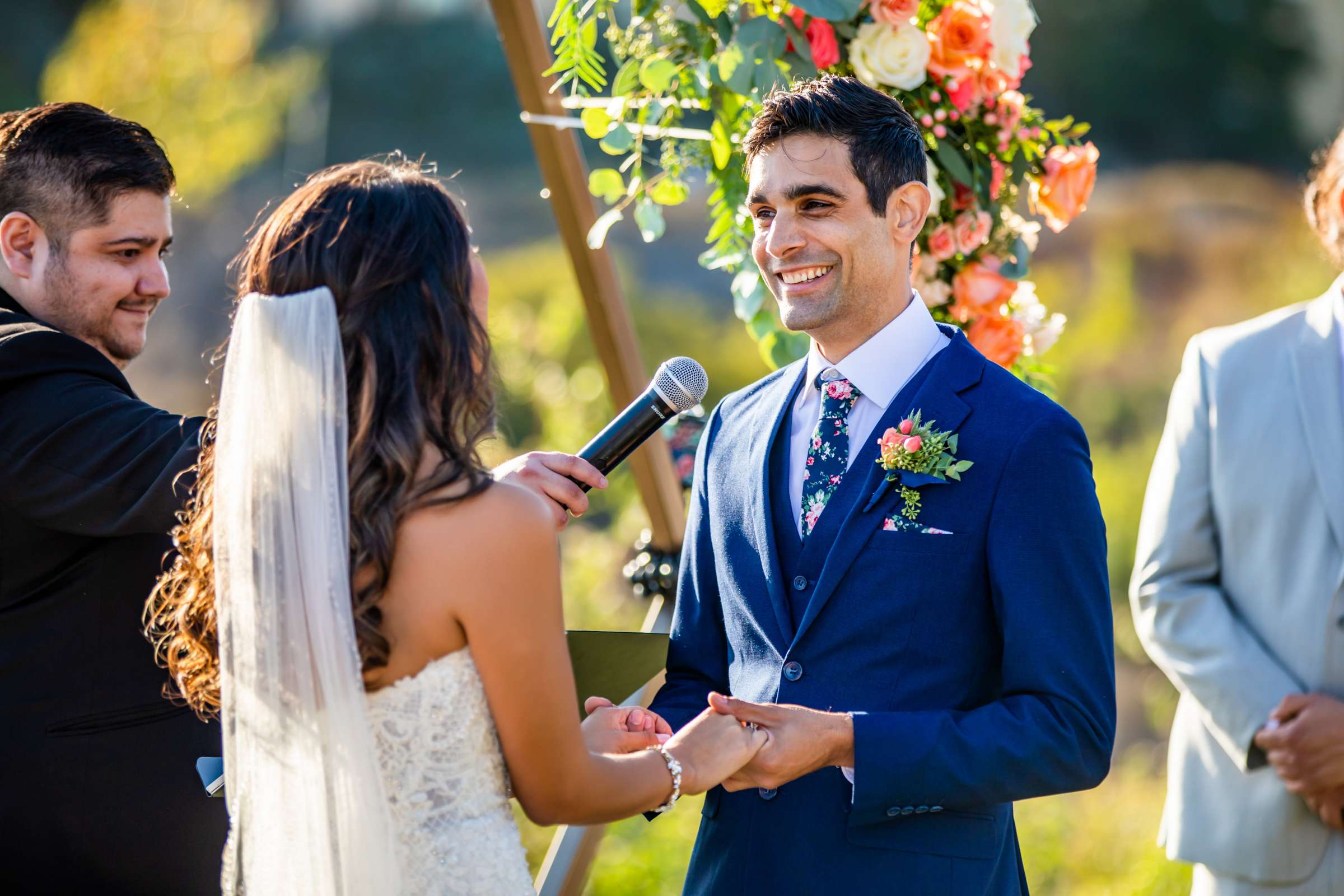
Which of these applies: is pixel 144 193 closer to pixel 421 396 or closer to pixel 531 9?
pixel 531 9

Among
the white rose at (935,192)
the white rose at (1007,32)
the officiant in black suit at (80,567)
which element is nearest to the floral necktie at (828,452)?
the white rose at (935,192)

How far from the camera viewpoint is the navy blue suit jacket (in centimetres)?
201

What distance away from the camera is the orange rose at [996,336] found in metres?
2.83

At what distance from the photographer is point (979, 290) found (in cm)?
281

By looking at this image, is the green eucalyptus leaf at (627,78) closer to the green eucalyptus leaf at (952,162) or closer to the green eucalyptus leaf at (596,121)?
the green eucalyptus leaf at (596,121)

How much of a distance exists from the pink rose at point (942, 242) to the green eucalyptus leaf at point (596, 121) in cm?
80

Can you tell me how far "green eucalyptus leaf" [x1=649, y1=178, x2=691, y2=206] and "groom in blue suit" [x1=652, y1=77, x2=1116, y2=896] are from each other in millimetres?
529

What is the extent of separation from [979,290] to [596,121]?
973 mm

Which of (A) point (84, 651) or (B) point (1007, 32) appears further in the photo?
(B) point (1007, 32)

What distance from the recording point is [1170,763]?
265 centimetres

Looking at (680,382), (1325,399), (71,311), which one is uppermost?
(71,311)

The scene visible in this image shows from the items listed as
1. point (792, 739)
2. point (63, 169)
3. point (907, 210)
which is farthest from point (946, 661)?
point (63, 169)

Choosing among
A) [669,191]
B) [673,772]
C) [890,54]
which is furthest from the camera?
[669,191]

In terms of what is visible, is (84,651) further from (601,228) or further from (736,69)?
(736,69)
